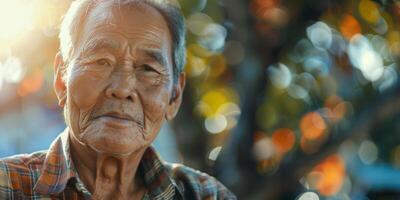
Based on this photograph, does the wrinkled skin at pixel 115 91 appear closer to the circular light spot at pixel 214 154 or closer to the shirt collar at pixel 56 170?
the shirt collar at pixel 56 170

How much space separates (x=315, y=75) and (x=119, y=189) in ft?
8.28

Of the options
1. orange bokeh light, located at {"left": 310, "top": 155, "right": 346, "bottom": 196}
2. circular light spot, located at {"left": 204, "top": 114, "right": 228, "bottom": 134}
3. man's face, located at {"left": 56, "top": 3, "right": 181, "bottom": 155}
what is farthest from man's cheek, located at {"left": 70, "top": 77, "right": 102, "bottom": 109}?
orange bokeh light, located at {"left": 310, "top": 155, "right": 346, "bottom": 196}

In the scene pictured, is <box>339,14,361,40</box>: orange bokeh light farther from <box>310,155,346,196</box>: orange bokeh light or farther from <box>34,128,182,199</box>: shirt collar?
<box>34,128,182,199</box>: shirt collar

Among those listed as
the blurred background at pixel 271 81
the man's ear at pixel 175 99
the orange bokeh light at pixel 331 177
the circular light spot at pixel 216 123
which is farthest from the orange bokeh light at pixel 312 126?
the man's ear at pixel 175 99

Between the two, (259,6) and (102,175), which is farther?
(259,6)

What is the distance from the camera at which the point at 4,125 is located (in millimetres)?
8305

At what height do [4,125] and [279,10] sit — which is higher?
[279,10]

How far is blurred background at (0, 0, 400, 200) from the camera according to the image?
454cm

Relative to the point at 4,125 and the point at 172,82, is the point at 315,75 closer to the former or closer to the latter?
the point at 172,82

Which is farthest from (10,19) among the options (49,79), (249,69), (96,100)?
(96,100)

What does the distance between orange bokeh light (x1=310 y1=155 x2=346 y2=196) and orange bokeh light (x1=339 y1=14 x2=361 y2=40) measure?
1.13m

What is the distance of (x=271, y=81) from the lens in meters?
4.78

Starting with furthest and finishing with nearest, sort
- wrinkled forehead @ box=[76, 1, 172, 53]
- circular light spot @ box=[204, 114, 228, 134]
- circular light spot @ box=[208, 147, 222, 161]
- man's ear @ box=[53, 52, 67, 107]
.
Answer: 1. circular light spot @ box=[204, 114, 228, 134]
2. circular light spot @ box=[208, 147, 222, 161]
3. man's ear @ box=[53, 52, 67, 107]
4. wrinkled forehead @ box=[76, 1, 172, 53]

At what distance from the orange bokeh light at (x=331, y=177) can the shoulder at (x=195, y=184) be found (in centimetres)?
271
